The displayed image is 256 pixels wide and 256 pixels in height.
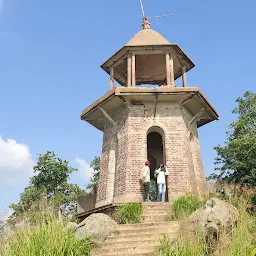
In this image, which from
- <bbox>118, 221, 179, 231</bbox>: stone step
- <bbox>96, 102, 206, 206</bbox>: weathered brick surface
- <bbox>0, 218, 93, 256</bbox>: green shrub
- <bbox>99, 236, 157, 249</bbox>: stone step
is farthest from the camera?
<bbox>96, 102, 206, 206</bbox>: weathered brick surface

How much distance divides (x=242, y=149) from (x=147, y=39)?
20.8 ft

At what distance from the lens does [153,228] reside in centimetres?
780

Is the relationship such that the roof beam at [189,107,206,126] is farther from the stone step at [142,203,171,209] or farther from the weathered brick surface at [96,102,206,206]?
the stone step at [142,203,171,209]

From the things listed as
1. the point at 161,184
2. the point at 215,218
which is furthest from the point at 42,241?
the point at 161,184

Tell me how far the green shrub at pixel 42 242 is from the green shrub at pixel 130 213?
2686mm

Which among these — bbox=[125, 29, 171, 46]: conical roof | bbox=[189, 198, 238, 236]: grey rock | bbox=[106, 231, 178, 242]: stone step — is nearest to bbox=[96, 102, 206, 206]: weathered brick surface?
bbox=[125, 29, 171, 46]: conical roof

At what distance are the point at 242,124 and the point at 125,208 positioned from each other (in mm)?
9771

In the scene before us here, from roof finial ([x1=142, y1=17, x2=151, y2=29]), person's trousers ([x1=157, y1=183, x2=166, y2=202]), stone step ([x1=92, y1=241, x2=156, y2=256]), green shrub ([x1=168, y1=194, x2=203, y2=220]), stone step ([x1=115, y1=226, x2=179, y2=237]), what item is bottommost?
stone step ([x1=92, y1=241, x2=156, y2=256])

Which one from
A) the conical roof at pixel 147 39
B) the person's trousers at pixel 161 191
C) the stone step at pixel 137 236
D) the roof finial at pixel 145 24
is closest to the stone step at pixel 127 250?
the stone step at pixel 137 236

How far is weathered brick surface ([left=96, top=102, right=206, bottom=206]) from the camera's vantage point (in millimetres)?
11547

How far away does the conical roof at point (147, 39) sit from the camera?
525 inches

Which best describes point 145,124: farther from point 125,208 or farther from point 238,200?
point 238,200

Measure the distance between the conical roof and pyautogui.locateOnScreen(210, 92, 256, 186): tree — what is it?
560 cm

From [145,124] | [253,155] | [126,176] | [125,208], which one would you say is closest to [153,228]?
[125,208]
